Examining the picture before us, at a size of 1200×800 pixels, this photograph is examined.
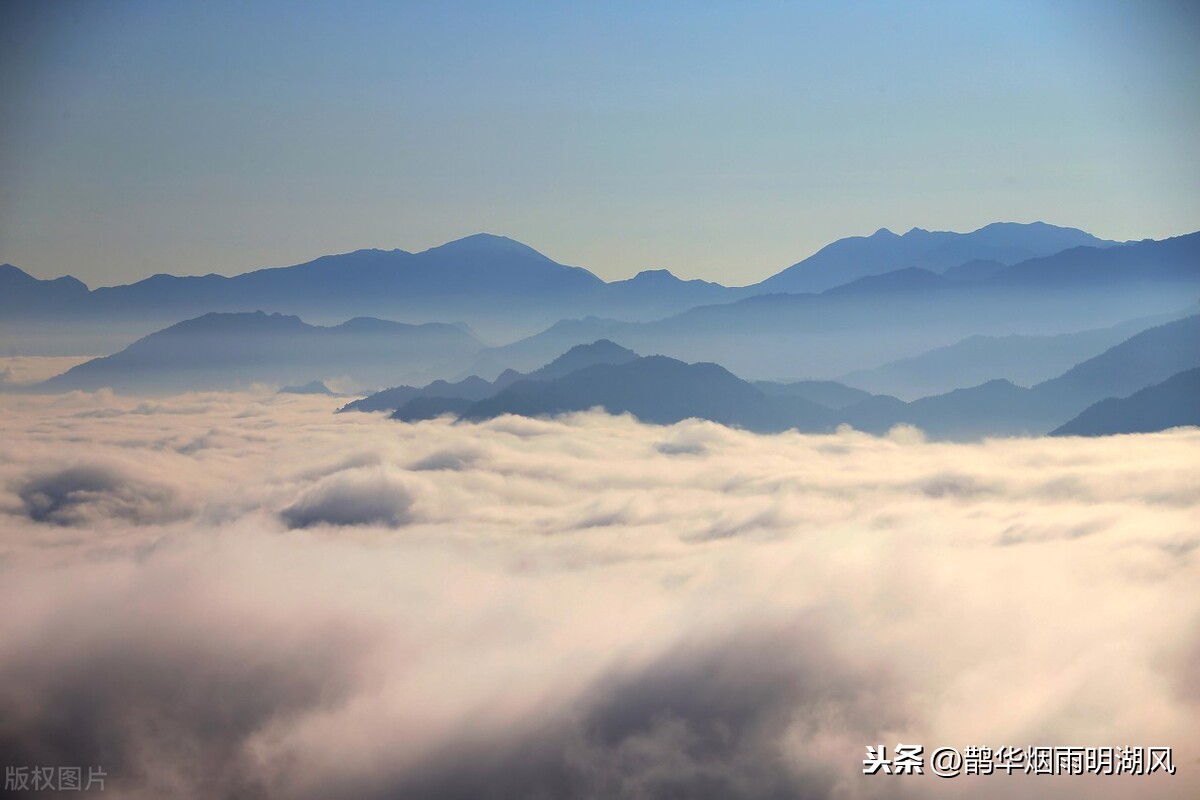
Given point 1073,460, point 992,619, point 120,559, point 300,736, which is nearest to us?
point 992,619

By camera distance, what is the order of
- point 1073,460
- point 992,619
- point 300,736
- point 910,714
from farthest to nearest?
point 1073,460
point 300,736
point 992,619
point 910,714

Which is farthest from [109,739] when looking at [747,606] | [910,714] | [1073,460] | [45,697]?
[1073,460]

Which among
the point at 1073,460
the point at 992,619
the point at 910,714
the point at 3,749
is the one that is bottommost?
the point at 3,749

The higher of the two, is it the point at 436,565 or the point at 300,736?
the point at 436,565

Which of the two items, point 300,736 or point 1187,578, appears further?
point 300,736

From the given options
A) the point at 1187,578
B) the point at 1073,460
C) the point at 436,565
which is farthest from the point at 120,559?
the point at 1073,460

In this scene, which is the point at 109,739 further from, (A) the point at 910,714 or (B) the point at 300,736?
(A) the point at 910,714
